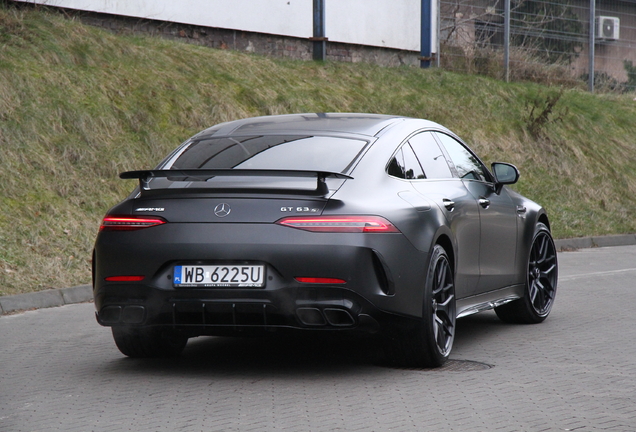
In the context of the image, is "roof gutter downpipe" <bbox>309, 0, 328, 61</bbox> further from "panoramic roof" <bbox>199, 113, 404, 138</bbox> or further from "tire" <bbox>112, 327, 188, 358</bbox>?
"tire" <bbox>112, 327, 188, 358</bbox>

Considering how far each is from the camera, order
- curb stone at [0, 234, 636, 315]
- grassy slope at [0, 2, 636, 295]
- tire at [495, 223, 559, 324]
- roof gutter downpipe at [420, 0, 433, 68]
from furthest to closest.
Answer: roof gutter downpipe at [420, 0, 433, 68], grassy slope at [0, 2, 636, 295], curb stone at [0, 234, 636, 315], tire at [495, 223, 559, 324]

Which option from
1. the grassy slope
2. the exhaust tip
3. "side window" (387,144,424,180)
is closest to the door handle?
"side window" (387,144,424,180)

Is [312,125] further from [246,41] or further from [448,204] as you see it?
[246,41]

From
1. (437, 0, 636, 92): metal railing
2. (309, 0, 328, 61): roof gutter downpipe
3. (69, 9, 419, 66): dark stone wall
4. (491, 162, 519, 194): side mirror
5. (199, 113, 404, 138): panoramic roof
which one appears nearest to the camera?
(199, 113, 404, 138): panoramic roof

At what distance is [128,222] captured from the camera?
19.1 ft

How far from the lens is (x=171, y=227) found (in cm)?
567

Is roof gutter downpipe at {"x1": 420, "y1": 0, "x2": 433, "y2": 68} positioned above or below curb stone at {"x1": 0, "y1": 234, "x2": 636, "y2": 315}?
above

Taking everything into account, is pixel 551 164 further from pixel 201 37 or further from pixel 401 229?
pixel 401 229

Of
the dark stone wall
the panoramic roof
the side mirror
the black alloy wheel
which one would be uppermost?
the dark stone wall

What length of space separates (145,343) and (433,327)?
6.09ft

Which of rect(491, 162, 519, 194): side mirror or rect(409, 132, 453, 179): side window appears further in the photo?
rect(491, 162, 519, 194): side mirror

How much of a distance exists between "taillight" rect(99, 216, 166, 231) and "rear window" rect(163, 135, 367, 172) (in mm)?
644

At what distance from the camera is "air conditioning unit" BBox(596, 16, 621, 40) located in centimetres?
2742

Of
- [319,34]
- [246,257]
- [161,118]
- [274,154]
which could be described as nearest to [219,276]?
[246,257]
